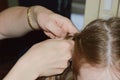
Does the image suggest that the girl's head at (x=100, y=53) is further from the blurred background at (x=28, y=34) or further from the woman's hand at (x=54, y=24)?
the blurred background at (x=28, y=34)

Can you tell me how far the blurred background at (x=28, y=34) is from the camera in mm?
1428

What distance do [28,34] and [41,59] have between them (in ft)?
1.38

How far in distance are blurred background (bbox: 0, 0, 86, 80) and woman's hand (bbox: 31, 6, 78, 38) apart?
0.24 meters

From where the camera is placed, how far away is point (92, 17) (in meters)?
1.74

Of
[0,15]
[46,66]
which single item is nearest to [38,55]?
[46,66]

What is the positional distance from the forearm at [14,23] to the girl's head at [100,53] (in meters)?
0.32

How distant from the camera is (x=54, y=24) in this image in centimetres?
104

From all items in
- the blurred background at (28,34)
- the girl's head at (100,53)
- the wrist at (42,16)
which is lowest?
the blurred background at (28,34)

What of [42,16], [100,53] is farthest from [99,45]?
[42,16]

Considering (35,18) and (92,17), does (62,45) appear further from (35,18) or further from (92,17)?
(92,17)

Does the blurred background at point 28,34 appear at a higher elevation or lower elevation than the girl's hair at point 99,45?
lower

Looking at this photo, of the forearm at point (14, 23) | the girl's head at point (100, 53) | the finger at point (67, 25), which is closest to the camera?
the girl's head at point (100, 53)

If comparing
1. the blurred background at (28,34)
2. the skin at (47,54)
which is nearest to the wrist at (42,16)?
the skin at (47,54)

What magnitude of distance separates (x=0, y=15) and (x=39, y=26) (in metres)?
0.22
